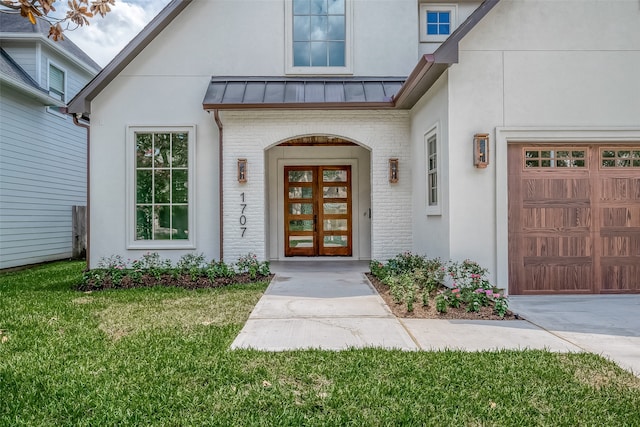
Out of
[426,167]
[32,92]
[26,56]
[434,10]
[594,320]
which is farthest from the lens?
[26,56]

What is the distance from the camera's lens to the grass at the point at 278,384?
112 inches

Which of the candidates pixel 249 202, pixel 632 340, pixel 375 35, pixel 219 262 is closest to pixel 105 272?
pixel 219 262

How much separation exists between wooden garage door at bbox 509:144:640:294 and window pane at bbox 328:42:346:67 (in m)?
4.35

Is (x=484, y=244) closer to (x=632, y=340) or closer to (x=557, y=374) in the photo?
(x=632, y=340)

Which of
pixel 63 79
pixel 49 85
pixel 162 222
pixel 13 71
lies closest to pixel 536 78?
pixel 162 222

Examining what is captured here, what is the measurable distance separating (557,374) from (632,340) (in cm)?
160

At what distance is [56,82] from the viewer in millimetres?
12766

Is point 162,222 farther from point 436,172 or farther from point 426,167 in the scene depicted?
point 436,172

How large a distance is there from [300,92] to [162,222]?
3.85 m

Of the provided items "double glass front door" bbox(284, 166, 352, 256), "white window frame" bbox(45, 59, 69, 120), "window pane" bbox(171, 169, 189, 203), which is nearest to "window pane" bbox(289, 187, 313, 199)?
"double glass front door" bbox(284, 166, 352, 256)

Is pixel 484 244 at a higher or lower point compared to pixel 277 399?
higher

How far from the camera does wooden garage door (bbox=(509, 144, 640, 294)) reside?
674 centimetres

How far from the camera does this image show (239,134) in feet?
29.3

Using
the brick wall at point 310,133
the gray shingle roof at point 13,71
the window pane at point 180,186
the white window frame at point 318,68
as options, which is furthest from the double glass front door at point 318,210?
the gray shingle roof at point 13,71
